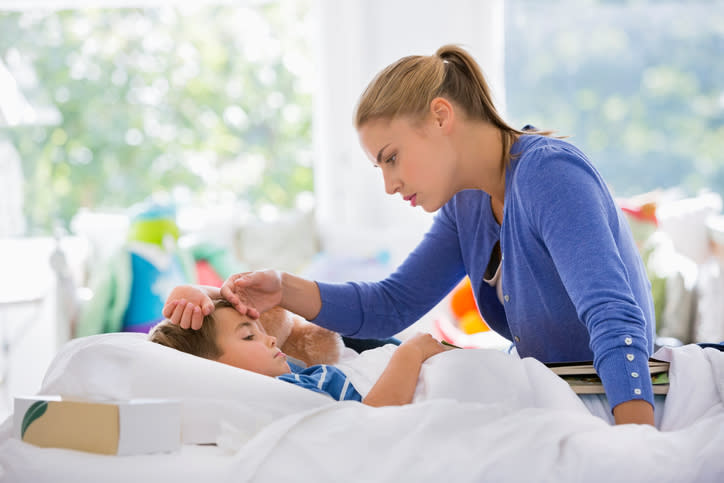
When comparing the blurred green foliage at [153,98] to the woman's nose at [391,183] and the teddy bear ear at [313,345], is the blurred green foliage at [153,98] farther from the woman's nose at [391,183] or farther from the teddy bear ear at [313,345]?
the woman's nose at [391,183]

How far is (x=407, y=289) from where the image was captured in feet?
5.58

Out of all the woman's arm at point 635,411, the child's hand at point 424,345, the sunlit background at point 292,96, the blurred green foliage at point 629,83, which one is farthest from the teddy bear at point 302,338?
the blurred green foliage at point 629,83

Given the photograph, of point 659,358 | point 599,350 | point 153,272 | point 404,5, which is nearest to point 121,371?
point 599,350

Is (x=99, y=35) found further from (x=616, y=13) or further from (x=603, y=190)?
(x=603, y=190)

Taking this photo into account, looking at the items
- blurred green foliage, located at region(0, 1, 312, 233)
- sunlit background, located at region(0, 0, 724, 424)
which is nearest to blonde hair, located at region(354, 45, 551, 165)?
sunlit background, located at region(0, 0, 724, 424)

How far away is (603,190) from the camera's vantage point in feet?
4.24

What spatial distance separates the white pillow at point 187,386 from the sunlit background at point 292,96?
101 inches

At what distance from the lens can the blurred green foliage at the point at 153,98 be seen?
161 inches

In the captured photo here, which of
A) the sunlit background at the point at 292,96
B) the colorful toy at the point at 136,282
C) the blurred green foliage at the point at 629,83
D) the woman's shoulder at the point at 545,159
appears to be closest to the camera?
the woman's shoulder at the point at 545,159

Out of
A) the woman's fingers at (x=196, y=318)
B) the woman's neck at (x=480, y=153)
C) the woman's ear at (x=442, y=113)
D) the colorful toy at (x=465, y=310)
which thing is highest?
the woman's ear at (x=442, y=113)

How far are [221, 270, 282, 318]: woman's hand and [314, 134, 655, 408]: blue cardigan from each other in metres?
0.12

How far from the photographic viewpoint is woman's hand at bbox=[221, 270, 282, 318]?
148 centimetres

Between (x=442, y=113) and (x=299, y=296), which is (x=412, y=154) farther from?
(x=299, y=296)

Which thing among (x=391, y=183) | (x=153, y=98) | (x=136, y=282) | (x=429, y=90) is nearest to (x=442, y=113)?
(x=429, y=90)
